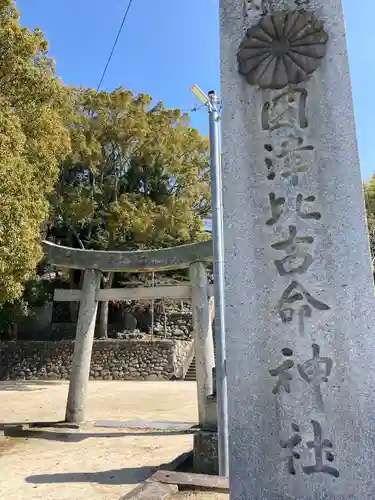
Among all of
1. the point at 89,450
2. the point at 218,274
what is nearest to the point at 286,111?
the point at 218,274

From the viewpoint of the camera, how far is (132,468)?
5.18 meters

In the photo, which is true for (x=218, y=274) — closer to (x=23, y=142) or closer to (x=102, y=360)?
(x=23, y=142)

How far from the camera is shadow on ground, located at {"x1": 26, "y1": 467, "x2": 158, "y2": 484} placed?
472cm

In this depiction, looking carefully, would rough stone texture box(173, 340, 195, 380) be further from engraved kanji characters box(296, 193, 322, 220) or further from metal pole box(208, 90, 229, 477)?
engraved kanji characters box(296, 193, 322, 220)

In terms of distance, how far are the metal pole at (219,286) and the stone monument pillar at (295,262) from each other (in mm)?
1881

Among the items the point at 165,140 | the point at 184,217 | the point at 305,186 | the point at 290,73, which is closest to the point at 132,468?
the point at 305,186

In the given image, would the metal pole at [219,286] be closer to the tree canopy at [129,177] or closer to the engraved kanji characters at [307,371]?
the engraved kanji characters at [307,371]

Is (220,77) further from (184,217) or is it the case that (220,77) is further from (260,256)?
(184,217)

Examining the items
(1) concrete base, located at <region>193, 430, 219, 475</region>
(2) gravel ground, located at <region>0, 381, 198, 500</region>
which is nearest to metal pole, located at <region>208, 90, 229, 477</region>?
(1) concrete base, located at <region>193, 430, 219, 475</region>

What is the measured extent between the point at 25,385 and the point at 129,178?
914 cm

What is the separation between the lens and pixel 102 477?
15.9ft

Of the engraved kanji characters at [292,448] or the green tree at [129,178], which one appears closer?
the engraved kanji characters at [292,448]

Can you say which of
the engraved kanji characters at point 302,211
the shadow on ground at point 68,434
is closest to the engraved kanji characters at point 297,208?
the engraved kanji characters at point 302,211

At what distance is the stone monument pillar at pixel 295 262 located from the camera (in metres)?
2.03
